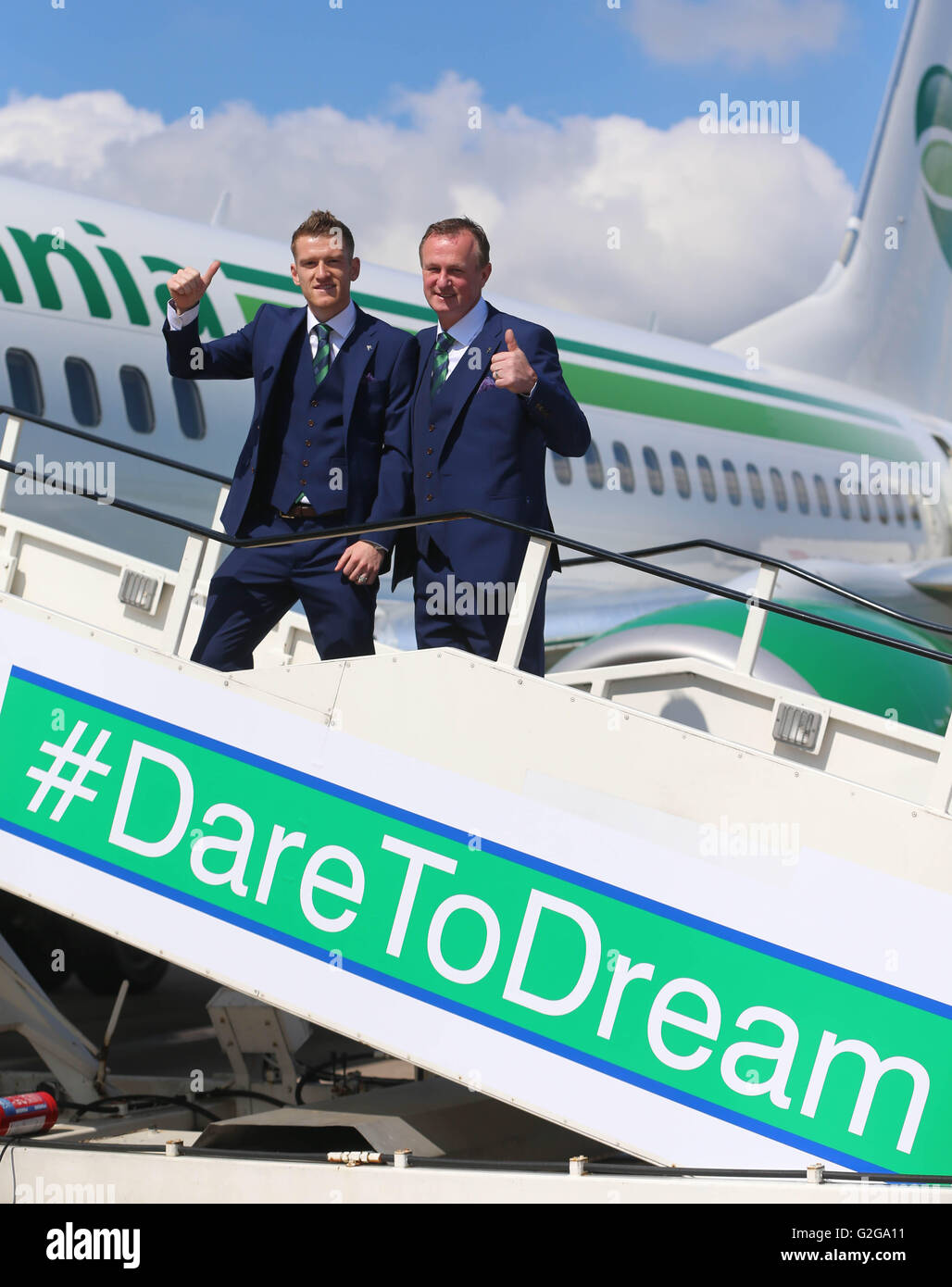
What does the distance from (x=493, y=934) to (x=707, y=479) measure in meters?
10.2

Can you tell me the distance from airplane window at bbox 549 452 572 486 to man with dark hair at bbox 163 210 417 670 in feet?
22.5

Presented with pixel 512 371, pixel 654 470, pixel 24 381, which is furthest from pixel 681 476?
pixel 512 371

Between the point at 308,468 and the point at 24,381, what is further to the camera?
the point at 24,381

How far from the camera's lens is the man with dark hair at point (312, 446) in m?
4.01

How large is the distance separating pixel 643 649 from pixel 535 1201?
3.49 metres

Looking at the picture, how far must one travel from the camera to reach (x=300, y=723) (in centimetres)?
382

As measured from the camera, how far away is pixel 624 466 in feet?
39.4

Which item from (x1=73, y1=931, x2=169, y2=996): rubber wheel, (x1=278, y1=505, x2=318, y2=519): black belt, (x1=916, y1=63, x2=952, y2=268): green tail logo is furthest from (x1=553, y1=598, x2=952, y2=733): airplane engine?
(x1=916, y1=63, x2=952, y2=268): green tail logo

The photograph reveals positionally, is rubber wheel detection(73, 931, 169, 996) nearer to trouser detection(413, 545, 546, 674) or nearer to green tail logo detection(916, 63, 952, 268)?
trouser detection(413, 545, 546, 674)

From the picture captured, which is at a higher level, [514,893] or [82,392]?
[82,392]

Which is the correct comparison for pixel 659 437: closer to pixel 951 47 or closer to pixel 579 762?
pixel 579 762

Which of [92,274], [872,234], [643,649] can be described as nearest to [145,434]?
[92,274]

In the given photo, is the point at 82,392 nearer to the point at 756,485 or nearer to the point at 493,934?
the point at 493,934

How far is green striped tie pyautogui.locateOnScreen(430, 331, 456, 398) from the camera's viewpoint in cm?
403
